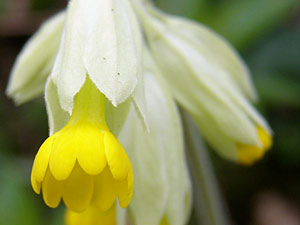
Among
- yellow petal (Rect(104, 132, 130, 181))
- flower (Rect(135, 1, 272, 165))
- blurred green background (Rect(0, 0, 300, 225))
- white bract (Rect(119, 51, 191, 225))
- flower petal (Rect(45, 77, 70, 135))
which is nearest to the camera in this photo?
yellow petal (Rect(104, 132, 130, 181))

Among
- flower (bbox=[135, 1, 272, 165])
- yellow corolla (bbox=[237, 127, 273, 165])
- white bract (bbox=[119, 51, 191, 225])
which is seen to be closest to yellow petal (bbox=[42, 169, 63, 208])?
white bract (bbox=[119, 51, 191, 225])

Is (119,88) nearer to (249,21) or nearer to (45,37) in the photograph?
(45,37)

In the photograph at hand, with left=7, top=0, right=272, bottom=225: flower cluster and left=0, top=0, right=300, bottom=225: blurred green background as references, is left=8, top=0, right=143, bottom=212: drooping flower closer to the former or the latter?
left=7, top=0, right=272, bottom=225: flower cluster

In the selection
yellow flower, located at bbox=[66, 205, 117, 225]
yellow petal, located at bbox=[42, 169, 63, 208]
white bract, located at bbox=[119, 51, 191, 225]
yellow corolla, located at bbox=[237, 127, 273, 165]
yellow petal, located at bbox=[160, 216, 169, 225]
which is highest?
yellow petal, located at bbox=[42, 169, 63, 208]

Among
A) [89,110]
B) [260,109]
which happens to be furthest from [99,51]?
[260,109]

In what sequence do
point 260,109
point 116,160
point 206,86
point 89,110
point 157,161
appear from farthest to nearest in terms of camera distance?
1. point 260,109
2. point 206,86
3. point 157,161
4. point 89,110
5. point 116,160

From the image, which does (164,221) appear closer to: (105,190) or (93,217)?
(93,217)

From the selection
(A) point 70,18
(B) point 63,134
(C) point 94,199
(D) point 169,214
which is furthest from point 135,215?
(A) point 70,18
